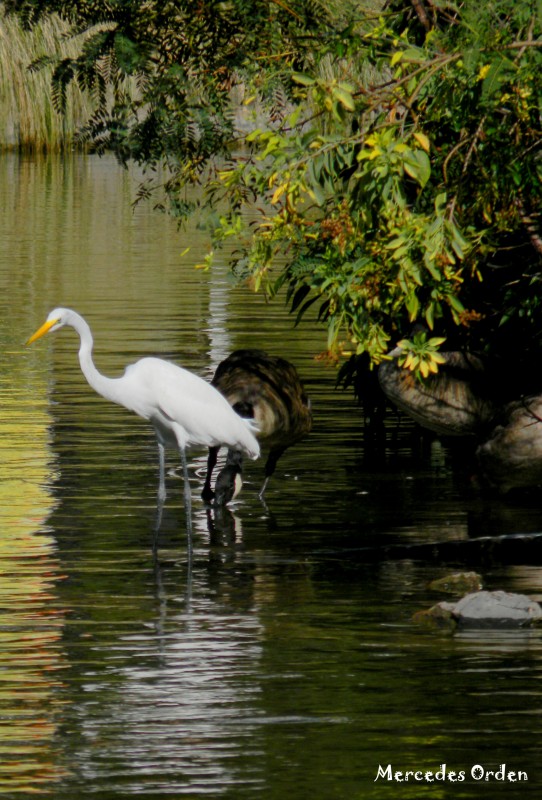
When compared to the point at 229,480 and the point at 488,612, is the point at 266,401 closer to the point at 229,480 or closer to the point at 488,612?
the point at 229,480

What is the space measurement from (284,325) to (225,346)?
211 centimetres

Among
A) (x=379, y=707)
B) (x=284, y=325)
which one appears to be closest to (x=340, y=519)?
(x=379, y=707)

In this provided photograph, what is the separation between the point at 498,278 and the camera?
13281 millimetres

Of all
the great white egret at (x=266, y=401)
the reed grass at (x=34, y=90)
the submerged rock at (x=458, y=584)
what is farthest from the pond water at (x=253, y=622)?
the reed grass at (x=34, y=90)

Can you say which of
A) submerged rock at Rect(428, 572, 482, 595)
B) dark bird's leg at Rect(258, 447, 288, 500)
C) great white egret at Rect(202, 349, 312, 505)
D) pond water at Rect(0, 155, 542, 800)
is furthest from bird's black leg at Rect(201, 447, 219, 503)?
submerged rock at Rect(428, 572, 482, 595)

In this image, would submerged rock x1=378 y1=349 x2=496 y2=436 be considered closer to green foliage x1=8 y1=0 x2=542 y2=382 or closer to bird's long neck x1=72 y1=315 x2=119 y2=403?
green foliage x1=8 y1=0 x2=542 y2=382

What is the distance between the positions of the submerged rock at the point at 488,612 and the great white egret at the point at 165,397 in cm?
219

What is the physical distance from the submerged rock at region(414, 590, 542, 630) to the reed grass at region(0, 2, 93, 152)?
39122mm

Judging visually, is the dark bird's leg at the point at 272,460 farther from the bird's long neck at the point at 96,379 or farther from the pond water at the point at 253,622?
the bird's long neck at the point at 96,379

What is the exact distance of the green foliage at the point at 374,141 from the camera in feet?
28.9

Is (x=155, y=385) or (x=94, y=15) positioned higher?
(x=94, y=15)

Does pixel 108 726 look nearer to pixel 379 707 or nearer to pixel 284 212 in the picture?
pixel 379 707

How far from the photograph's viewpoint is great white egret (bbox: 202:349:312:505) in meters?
11.7

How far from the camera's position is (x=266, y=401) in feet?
38.9
